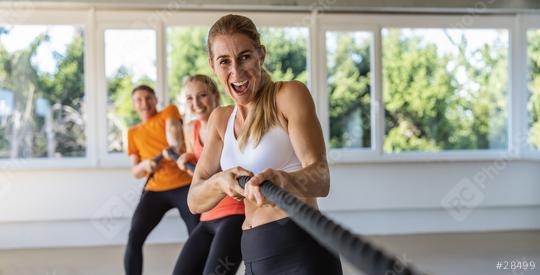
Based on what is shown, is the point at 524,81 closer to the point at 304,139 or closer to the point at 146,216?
the point at 146,216

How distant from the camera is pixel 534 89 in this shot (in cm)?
652

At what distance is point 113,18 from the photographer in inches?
236

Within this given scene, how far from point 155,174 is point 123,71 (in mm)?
2698

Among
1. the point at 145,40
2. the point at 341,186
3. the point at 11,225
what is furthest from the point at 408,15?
the point at 11,225

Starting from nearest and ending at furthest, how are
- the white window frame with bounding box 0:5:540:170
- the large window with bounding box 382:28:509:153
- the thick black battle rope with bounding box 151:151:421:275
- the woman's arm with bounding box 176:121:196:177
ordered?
the thick black battle rope with bounding box 151:151:421:275, the woman's arm with bounding box 176:121:196:177, the white window frame with bounding box 0:5:540:170, the large window with bounding box 382:28:509:153

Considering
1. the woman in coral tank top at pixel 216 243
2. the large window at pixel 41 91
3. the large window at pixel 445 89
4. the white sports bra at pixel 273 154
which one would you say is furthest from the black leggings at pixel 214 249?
the large window at pixel 445 89

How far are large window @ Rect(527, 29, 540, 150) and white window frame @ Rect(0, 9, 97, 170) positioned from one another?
15.5 ft

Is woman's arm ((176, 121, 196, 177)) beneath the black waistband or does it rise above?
above

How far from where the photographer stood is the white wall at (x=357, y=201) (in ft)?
19.4

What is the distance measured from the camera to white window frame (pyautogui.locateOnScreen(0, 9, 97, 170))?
592 centimetres

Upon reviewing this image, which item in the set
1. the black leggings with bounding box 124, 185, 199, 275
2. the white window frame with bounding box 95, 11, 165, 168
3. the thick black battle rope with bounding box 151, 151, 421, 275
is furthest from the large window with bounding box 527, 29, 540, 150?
the thick black battle rope with bounding box 151, 151, 421, 275

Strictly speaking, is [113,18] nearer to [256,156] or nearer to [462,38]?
[462,38]

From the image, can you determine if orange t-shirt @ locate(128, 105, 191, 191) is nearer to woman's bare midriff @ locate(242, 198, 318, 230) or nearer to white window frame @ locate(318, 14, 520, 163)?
woman's bare midriff @ locate(242, 198, 318, 230)

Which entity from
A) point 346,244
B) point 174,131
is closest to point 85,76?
point 174,131
